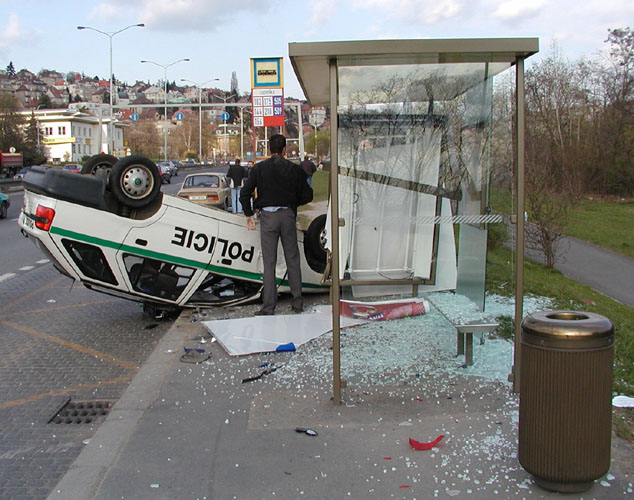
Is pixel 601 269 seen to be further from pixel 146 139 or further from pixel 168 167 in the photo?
pixel 146 139

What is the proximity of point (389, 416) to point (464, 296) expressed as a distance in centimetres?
207

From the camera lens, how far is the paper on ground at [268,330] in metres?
6.06

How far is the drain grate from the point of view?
16.7 feet

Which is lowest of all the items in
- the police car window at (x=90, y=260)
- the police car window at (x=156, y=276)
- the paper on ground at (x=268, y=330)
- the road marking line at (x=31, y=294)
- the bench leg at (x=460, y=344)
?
the road marking line at (x=31, y=294)

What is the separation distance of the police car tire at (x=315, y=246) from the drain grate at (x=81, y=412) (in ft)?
11.0

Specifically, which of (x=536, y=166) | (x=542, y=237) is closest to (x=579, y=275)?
(x=542, y=237)

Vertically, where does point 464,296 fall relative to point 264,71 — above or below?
below

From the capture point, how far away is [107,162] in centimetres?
784

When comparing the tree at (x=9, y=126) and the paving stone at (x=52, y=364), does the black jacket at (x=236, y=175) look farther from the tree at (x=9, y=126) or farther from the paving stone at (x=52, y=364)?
the tree at (x=9, y=126)

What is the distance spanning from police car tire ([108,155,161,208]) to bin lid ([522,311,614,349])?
4692 millimetres

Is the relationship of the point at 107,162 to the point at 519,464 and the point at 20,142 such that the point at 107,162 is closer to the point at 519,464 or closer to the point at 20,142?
the point at 519,464

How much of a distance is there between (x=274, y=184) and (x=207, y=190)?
57.0 feet

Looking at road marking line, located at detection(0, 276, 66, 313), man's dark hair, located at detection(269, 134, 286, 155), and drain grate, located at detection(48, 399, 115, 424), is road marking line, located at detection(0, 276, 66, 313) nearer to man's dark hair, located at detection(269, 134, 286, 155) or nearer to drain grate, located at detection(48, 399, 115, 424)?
drain grate, located at detection(48, 399, 115, 424)

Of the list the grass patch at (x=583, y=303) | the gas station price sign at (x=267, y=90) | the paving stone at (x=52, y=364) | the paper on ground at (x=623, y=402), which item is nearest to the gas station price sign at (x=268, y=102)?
the gas station price sign at (x=267, y=90)
